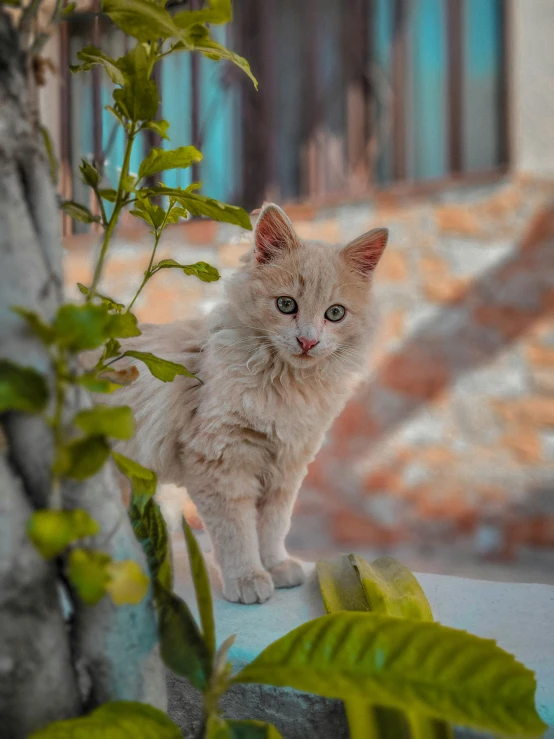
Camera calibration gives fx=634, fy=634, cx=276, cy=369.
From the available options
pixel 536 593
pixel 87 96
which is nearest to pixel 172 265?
pixel 536 593

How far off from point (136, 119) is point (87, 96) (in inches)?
59.7

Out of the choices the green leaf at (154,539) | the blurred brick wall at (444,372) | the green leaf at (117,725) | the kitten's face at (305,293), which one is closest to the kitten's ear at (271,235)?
the kitten's face at (305,293)

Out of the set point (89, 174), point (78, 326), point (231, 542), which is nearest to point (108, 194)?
point (89, 174)

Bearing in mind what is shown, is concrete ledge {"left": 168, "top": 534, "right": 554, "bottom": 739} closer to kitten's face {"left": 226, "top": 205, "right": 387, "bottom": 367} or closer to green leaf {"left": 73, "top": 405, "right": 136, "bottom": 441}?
kitten's face {"left": 226, "top": 205, "right": 387, "bottom": 367}

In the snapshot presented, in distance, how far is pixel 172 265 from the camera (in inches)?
33.9

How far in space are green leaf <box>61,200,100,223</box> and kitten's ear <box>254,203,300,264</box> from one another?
43 centimetres

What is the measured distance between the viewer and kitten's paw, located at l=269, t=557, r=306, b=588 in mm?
1308

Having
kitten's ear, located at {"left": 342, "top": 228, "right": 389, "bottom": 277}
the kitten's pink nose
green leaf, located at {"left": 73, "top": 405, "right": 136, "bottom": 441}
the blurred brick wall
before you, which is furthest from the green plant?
the blurred brick wall

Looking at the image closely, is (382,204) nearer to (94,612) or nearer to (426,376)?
(426,376)

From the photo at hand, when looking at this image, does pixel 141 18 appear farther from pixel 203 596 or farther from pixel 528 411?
pixel 528 411

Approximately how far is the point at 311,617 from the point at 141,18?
97cm

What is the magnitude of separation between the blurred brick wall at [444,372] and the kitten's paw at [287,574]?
1.27m

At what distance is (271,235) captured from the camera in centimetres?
123

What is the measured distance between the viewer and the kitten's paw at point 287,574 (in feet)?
4.29
